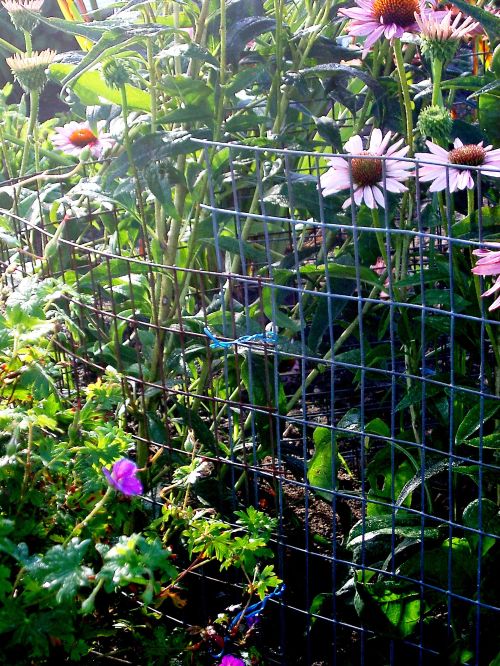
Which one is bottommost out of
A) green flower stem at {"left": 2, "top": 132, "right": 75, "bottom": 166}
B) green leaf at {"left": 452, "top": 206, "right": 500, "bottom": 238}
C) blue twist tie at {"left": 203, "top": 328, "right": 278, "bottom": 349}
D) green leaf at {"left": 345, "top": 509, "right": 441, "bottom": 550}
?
green leaf at {"left": 345, "top": 509, "right": 441, "bottom": 550}

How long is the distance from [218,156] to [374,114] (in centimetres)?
33

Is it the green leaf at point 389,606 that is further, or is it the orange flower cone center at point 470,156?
the green leaf at point 389,606

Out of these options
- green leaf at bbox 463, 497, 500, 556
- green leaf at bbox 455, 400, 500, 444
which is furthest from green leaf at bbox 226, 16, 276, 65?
green leaf at bbox 463, 497, 500, 556

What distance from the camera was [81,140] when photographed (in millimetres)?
1854

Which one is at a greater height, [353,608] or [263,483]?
[263,483]

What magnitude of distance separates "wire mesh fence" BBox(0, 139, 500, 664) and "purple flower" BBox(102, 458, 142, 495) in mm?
208

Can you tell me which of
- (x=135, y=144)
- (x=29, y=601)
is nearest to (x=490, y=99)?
(x=135, y=144)

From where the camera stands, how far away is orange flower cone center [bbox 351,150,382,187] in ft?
4.20

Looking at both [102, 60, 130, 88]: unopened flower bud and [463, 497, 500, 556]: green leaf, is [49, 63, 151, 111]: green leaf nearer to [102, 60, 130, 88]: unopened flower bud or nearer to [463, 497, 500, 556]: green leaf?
[102, 60, 130, 88]: unopened flower bud

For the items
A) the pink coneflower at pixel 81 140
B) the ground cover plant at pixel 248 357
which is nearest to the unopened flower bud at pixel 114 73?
the ground cover plant at pixel 248 357

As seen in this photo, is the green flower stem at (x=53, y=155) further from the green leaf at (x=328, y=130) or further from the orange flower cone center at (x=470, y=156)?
the orange flower cone center at (x=470, y=156)

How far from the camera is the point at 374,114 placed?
166 centimetres

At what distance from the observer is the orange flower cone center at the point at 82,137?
1.85m

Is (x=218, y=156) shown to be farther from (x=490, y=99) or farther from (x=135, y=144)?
(x=490, y=99)
